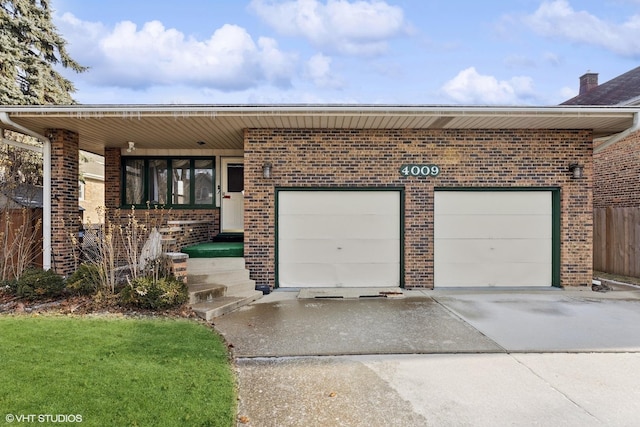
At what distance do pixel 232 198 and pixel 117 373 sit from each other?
6.44m

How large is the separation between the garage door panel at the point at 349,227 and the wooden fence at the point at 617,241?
19.2ft

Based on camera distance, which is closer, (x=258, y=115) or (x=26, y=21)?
(x=258, y=115)

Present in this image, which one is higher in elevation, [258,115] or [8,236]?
[258,115]

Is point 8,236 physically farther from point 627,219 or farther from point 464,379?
point 627,219

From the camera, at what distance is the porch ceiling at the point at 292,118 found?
253 inches

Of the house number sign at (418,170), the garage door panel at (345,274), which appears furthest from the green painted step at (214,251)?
the house number sign at (418,170)

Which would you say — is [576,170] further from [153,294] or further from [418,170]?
[153,294]

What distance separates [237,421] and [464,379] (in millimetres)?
2076

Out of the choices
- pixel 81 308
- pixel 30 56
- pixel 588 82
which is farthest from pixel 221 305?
pixel 588 82

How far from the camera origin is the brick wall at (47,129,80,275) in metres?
7.34

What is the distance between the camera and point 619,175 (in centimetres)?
1035

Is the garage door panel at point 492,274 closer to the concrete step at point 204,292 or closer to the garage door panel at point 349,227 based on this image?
the garage door panel at point 349,227

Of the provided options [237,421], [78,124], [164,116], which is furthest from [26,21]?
[237,421]

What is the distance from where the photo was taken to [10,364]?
136 inches
